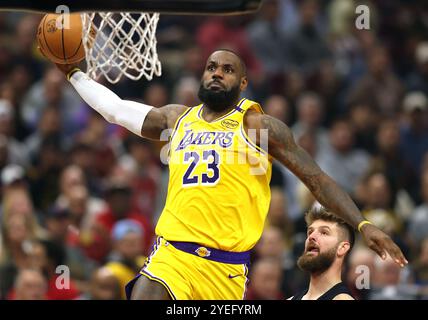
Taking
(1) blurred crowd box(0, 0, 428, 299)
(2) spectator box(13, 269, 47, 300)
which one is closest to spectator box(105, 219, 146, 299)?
(1) blurred crowd box(0, 0, 428, 299)

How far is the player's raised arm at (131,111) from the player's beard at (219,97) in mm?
292

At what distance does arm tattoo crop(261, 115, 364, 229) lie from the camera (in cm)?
723

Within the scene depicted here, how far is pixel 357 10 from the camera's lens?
50.2 ft

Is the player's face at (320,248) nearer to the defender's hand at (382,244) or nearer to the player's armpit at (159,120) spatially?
the defender's hand at (382,244)

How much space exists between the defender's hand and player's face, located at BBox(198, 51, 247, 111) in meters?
1.42

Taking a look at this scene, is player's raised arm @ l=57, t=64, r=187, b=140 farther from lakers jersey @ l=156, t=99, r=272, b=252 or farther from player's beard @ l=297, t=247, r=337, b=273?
player's beard @ l=297, t=247, r=337, b=273

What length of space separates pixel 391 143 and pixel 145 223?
342 cm

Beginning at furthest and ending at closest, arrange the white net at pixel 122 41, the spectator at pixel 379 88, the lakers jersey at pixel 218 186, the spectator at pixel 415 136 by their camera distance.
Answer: the spectator at pixel 379 88 < the spectator at pixel 415 136 < the white net at pixel 122 41 < the lakers jersey at pixel 218 186

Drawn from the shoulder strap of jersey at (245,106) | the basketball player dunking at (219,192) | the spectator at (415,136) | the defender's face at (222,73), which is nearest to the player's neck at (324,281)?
the basketball player dunking at (219,192)

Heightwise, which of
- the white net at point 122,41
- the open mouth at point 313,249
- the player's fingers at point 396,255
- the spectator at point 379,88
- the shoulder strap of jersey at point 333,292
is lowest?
the shoulder strap of jersey at point 333,292

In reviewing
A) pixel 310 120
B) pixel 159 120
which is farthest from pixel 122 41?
pixel 310 120

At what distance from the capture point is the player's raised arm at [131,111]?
7848 millimetres

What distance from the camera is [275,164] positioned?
496 inches

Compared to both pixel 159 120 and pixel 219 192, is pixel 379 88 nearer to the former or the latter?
pixel 159 120
